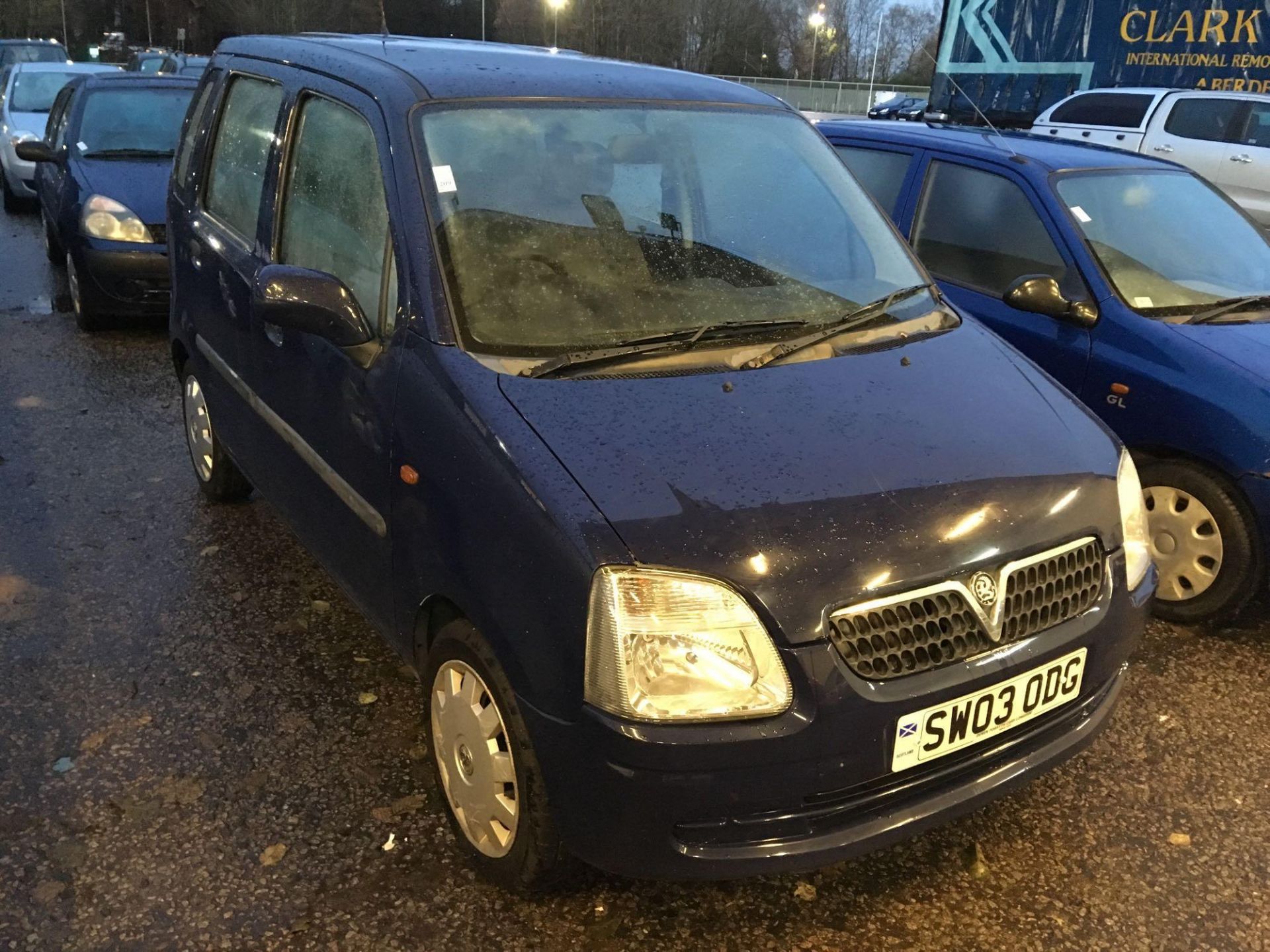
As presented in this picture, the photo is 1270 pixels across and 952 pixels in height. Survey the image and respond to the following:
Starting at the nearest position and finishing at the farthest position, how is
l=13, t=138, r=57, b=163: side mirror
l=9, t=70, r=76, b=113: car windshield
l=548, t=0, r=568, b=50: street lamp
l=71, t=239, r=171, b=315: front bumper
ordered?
l=71, t=239, r=171, b=315: front bumper → l=13, t=138, r=57, b=163: side mirror → l=9, t=70, r=76, b=113: car windshield → l=548, t=0, r=568, b=50: street lamp

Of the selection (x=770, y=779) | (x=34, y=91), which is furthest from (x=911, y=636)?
(x=34, y=91)

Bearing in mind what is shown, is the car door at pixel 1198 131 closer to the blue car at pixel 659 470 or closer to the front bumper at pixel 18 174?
the blue car at pixel 659 470

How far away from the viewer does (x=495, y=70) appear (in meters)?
3.18

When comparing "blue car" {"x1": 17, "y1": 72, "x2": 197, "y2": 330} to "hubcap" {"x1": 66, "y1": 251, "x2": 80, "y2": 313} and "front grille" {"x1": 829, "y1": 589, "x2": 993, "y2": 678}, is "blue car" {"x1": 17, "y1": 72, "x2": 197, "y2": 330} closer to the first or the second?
"hubcap" {"x1": 66, "y1": 251, "x2": 80, "y2": 313}

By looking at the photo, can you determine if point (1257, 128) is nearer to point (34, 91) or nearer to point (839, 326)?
point (839, 326)

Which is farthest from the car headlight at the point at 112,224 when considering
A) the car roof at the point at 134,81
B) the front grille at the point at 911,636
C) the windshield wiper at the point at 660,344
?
the front grille at the point at 911,636

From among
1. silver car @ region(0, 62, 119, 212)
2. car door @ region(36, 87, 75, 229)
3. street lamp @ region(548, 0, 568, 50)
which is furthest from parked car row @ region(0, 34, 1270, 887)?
street lamp @ region(548, 0, 568, 50)

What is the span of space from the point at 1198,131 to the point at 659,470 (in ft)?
41.8

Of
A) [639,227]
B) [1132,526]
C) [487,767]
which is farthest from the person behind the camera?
[639,227]

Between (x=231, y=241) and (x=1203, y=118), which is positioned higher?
(x=1203, y=118)

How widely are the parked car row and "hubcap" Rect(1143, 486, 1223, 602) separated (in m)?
0.01

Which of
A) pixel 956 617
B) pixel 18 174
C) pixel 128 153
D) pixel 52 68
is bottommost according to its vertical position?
pixel 956 617

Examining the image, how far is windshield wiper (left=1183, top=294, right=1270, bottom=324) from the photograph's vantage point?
161 inches

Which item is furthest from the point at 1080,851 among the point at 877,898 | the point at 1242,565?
the point at 1242,565
